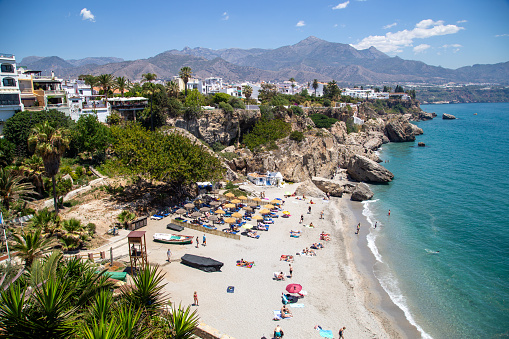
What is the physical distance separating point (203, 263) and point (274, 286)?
4.92 metres

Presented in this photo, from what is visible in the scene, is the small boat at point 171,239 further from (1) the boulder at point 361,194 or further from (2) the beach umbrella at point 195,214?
(1) the boulder at point 361,194

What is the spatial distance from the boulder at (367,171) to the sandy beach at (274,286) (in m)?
22.1

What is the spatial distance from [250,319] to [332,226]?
1713cm

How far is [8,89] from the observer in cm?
3353

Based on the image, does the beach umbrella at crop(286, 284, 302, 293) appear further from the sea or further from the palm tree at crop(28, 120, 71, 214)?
the palm tree at crop(28, 120, 71, 214)

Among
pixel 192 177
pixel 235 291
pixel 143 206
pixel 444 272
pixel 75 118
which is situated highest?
pixel 75 118

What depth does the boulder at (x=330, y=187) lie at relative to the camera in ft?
137

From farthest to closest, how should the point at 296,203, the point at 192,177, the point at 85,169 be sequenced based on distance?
the point at 296,203
the point at 85,169
the point at 192,177

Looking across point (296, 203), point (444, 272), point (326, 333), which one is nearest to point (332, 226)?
point (296, 203)

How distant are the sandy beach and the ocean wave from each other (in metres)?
0.78

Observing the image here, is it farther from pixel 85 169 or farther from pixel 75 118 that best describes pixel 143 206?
pixel 75 118

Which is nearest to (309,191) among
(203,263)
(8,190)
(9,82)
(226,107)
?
(203,263)

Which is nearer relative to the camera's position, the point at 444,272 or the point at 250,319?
the point at 250,319

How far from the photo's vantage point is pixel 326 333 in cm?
1580
